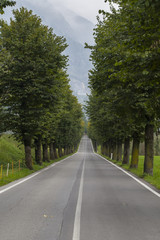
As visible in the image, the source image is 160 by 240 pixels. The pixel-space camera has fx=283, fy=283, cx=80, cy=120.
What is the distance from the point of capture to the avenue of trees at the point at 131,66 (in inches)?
298

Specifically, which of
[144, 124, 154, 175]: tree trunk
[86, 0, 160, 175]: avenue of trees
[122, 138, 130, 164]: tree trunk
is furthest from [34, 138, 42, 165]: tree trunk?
[144, 124, 154, 175]: tree trunk

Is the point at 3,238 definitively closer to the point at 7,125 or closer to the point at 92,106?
the point at 7,125

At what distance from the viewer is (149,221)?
21.4ft

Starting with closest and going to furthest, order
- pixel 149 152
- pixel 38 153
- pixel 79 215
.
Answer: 1. pixel 79 215
2. pixel 149 152
3. pixel 38 153

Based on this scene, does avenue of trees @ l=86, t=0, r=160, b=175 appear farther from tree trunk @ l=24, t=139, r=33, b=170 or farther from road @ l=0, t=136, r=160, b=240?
tree trunk @ l=24, t=139, r=33, b=170

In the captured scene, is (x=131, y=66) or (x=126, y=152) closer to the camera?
(x=131, y=66)

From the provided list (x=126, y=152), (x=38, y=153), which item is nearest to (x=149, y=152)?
(x=126, y=152)

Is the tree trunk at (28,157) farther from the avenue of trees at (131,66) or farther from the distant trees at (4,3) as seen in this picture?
the distant trees at (4,3)

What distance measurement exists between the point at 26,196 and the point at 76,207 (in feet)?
7.97

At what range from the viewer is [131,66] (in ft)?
28.9

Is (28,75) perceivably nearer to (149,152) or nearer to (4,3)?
(149,152)

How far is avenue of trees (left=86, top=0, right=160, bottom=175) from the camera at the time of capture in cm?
757

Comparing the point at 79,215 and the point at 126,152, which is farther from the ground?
the point at 126,152

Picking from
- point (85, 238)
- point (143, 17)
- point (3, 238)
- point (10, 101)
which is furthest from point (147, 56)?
point (10, 101)
